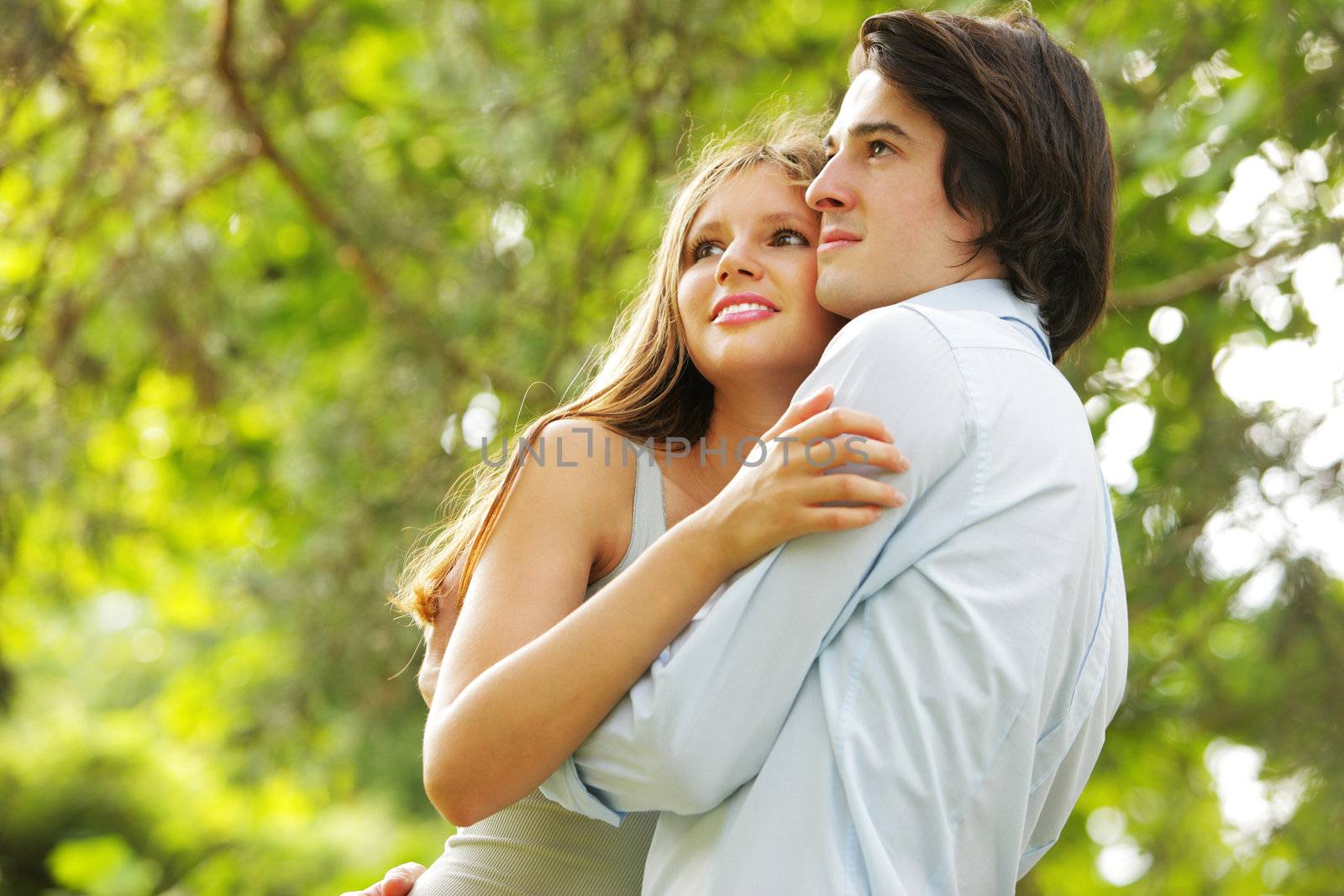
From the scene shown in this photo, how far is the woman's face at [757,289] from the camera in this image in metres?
1.89

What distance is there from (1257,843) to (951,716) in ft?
8.84

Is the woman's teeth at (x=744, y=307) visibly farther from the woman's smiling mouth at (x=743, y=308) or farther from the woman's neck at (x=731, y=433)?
the woman's neck at (x=731, y=433)

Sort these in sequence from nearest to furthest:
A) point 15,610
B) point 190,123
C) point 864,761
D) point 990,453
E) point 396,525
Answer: point 864,761 < point 990,453 < point 396,525 < point 190,123 < point 15,610

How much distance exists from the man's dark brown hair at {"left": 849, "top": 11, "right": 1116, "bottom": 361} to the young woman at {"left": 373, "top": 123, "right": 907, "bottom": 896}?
284 mm

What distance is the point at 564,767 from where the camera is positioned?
57.9 inches

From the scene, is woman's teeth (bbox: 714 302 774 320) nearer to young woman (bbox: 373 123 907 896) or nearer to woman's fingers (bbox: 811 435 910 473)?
young woman (bbox: 373 123 907 896)

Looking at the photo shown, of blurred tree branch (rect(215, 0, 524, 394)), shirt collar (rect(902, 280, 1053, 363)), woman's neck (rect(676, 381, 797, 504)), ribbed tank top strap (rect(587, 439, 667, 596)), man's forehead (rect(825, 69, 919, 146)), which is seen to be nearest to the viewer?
shirt collar (rect(902, 280, 1053, 363))

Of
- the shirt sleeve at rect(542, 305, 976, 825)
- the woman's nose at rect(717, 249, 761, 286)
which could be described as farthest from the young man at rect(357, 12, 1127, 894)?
the woman's nose at rect(717, 249, 761, 286)

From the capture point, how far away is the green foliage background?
134 inches

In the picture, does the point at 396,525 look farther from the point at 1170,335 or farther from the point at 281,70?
the point at 1170,335

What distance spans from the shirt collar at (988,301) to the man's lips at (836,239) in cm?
13

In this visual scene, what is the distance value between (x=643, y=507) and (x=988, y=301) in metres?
0.56

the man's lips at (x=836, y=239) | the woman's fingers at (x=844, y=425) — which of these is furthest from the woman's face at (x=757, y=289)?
the woman's fingers at (x=844, y=425)

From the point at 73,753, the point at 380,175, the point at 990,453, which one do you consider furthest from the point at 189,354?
the point at 990,453
